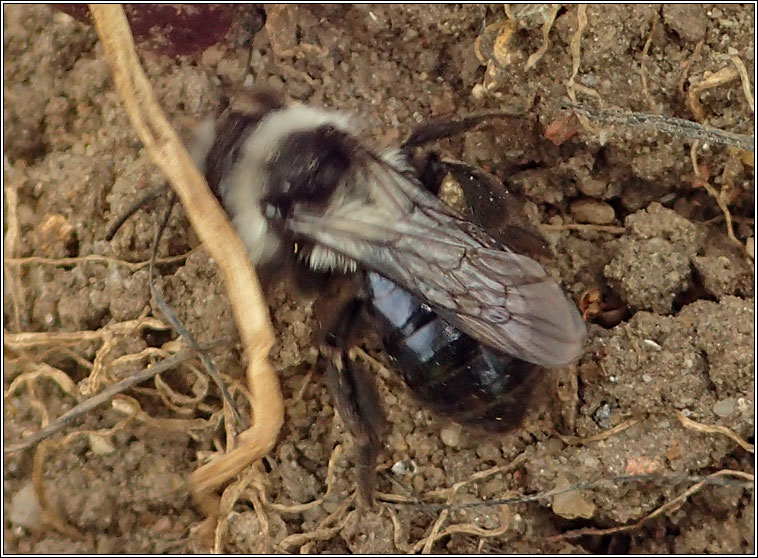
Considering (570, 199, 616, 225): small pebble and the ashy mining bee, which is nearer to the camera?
the ashy mining bee

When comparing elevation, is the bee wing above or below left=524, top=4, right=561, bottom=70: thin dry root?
below

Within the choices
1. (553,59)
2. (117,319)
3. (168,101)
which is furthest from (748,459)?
(168,101)

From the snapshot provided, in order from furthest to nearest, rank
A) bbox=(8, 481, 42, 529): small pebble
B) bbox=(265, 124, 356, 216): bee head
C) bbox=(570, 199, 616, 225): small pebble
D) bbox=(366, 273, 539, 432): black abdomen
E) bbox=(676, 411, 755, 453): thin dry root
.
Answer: bbox=(570, 199, 616, 225): small pebble → bbox=(8, 481, 42, 529): small pebble → bbox=(676, 411, 755, 453): thin dry root → bbox=(265, 124, 356, 216): bee head → bbox=(366, 273, 539, 432): black abdomen

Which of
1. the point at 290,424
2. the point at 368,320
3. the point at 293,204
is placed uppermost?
the point at 293,204

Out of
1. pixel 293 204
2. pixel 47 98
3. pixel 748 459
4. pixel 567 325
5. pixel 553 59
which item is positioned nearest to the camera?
pixel 567 325

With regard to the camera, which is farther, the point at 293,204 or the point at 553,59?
the point at 553,59

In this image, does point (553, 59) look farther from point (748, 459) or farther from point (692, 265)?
point (748, 459)

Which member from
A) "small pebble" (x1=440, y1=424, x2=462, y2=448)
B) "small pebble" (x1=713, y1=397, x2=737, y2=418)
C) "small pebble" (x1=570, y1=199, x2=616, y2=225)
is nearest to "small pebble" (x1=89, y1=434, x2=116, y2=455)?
"small pebble" (x1=440, y1=424, x2=462, y2=448)

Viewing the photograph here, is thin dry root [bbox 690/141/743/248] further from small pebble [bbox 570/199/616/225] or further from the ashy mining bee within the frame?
the ashy mining bee

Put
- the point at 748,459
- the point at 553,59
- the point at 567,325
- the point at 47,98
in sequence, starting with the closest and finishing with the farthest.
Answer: the point at 567,325 → the point at 748,459 → the point at 553,59 → the point at 47,98
